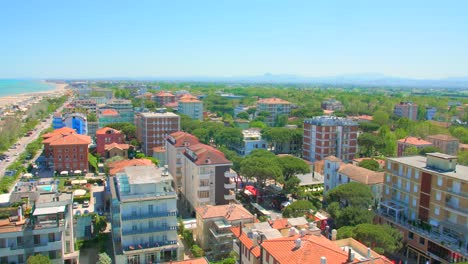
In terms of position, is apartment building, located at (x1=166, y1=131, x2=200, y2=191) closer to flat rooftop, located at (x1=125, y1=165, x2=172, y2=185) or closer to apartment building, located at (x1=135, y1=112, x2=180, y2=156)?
flat rooftop, located at (x1=125, y1=165, x2=172, y2=185)

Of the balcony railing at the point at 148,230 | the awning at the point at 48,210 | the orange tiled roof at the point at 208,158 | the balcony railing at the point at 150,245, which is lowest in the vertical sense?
the balcony railing at the point at 150,245

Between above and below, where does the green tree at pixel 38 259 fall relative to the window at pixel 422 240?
above

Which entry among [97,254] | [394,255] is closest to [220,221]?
[97,254]

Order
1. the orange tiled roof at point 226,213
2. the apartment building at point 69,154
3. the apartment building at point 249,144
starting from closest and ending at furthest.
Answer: the orange tiled roof at point 226,213 < the apartment building at point 69,154 < the apartment building at point 249,144

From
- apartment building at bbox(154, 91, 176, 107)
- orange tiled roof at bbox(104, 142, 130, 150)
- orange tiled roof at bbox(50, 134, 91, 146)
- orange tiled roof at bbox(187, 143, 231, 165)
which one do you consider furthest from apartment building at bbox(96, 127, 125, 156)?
apartment building at bbox(154, 91, 176, 107)

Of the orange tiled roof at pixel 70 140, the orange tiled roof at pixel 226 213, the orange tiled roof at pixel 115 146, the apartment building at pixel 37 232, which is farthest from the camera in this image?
the orange tiled roof at pixel 115 146

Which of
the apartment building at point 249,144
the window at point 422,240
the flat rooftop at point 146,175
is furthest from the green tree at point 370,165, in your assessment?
the flat rooftop at point 146,175

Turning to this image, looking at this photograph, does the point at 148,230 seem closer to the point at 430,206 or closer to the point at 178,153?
the point at 178,153

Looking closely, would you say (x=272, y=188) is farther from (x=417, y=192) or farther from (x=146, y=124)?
(x=146, y=124)

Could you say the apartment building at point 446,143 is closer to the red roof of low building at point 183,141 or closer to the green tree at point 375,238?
the red roof of low building at point 183,141
